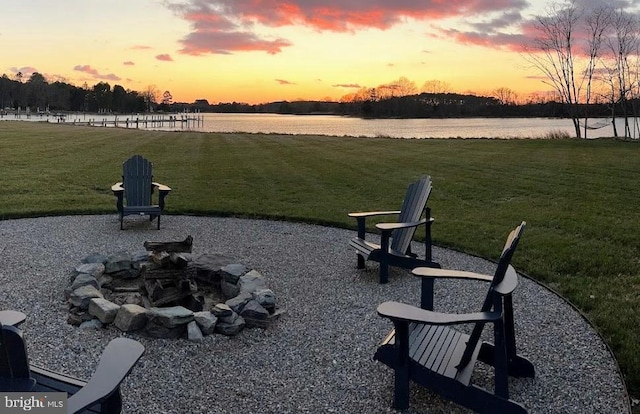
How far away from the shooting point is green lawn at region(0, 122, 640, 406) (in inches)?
220

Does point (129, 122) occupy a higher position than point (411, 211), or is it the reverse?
point (129, 122)

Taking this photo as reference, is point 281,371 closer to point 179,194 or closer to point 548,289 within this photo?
point 548,289

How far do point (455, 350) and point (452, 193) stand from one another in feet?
27.1

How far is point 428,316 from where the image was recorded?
2.73 meters

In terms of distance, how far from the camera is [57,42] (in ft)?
66.9

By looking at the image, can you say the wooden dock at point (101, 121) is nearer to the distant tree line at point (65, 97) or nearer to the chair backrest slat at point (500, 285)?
the distant tree line at point (65, 97)

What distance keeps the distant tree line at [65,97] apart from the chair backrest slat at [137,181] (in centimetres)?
11127

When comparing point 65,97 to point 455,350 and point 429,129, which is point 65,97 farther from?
point 455,350

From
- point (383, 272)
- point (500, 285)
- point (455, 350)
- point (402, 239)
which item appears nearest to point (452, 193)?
point (402, 239)

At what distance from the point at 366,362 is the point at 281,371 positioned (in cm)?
58

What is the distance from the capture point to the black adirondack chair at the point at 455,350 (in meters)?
2.74

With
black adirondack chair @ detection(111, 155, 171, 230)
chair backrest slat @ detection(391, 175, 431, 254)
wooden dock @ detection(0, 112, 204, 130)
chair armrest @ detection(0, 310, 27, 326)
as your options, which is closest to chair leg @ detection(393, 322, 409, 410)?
chair armrest @ detection(0, 310, 27, 326)

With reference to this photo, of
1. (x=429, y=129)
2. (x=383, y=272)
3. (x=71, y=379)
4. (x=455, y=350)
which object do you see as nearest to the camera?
(x=71, y=379)

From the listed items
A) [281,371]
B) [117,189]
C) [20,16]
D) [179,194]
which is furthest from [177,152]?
[281,371]
